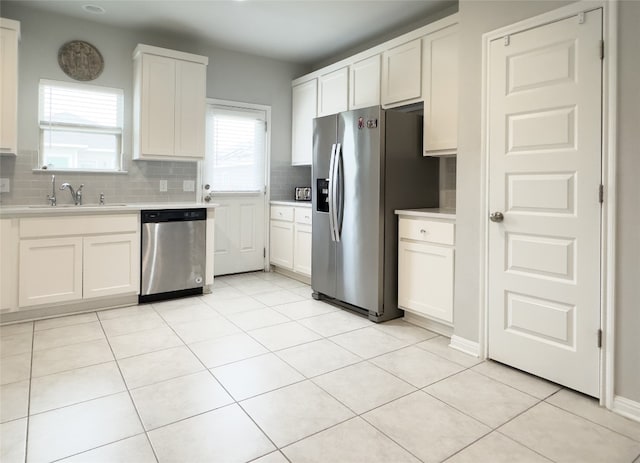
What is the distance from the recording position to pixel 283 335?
3096mm

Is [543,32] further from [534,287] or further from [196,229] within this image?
[196,229]

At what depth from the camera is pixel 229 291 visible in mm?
4402

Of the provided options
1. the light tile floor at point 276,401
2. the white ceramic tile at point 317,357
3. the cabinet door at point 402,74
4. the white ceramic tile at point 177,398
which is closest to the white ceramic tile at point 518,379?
the light tile floor at point 276,401

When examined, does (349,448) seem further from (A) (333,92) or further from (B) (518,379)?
(A) (333,92)

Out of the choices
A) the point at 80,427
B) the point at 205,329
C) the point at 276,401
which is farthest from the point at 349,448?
the point at 205,329

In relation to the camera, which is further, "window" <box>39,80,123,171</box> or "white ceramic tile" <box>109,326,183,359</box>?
"window" <box>39,80,123,171</box>

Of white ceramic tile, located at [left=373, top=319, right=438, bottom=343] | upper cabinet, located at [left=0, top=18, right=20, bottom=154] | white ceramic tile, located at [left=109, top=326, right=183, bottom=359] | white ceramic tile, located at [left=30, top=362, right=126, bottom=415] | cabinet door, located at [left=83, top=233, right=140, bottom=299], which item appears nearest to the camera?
white ceramic tile, located at [left=30, top=362, right=126, bottom=415]

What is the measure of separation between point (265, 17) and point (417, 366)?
3.39 metres

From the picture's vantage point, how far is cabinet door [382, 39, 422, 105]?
364cm

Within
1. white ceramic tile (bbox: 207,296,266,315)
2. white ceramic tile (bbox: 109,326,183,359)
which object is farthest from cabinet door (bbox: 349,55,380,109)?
white ceramic tile (bbox: 109,326,183,359)

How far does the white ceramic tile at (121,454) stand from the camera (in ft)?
5.41

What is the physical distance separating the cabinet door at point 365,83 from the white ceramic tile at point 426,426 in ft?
9.63

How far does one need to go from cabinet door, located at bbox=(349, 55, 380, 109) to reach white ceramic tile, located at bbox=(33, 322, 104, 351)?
10.3ft

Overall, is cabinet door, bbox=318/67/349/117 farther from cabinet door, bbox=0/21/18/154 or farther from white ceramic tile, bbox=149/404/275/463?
white ceramic tile, bbox=149/404/275/463
